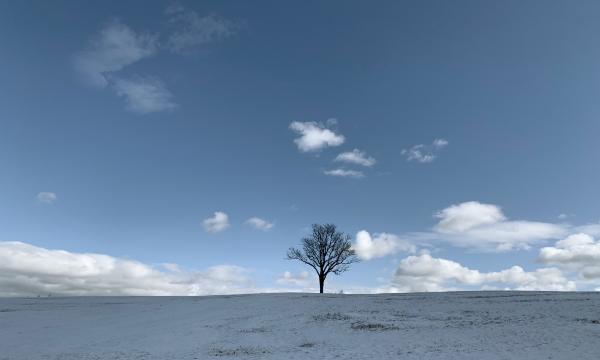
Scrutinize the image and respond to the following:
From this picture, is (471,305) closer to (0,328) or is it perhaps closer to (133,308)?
(133,308)

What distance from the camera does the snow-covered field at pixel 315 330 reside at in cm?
2425

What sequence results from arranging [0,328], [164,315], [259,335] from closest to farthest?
[259,335] < [0,328] < [164,315]

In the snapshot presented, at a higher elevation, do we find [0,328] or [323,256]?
[323,256]

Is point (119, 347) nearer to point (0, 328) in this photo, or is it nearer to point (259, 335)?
point (259, 335)

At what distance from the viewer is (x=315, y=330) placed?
102 feet

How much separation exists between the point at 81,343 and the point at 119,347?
381 cm

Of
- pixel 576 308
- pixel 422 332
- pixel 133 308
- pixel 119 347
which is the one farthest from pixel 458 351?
pixel 133 308

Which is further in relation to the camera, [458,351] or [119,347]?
[119,347]

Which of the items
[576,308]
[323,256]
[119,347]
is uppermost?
[323,256]

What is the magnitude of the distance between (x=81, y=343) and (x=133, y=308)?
53.1ft

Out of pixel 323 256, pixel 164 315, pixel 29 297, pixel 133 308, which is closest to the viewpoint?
pixel 164 315

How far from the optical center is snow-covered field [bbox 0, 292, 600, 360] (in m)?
24.2

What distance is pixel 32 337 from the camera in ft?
114

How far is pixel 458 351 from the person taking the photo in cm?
2328
